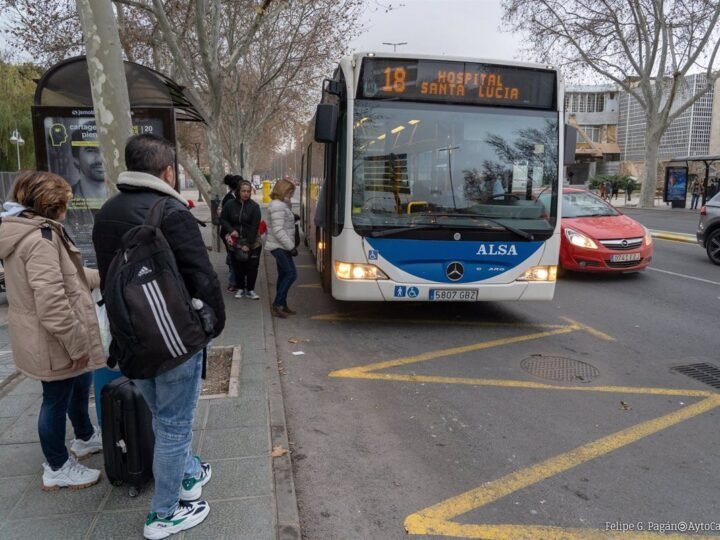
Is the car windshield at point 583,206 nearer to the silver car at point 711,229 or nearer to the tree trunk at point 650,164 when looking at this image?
the silver car at point 711,229

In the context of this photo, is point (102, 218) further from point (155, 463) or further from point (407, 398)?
point (407, 398)

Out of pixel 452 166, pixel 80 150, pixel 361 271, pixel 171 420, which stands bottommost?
pixel 171 420

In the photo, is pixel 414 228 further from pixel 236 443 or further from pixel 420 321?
pixel 236 443

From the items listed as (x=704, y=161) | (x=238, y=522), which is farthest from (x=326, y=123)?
(x=704, y=161)

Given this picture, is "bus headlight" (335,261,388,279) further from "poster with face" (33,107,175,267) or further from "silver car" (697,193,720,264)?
"silver car" (697,193,720,264)

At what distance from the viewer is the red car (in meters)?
9.55

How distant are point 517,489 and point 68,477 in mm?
2570

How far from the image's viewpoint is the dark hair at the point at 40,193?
279cm

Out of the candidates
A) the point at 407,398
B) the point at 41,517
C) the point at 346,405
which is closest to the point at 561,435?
the point at 407,398

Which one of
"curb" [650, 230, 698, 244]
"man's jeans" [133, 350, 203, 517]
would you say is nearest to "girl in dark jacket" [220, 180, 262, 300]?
"man's jeans" [133, 350, 203, 517]

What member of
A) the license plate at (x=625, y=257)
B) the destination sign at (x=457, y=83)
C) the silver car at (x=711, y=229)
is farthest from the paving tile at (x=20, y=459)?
the silver car at (x=711, y=229)

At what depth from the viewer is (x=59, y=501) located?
2.93 meters

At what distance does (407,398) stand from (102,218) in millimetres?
2977

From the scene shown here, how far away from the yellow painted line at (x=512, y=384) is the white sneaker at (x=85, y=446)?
225cm
